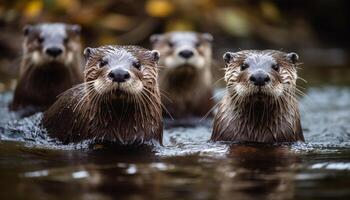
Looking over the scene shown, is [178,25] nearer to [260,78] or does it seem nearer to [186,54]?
[186,54]

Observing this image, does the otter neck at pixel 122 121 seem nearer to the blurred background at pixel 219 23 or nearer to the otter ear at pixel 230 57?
the otter ear at pixel 230 57

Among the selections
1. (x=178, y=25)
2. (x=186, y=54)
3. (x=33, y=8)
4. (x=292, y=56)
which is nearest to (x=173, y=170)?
(x=292, y=56)

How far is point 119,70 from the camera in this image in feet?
16.2

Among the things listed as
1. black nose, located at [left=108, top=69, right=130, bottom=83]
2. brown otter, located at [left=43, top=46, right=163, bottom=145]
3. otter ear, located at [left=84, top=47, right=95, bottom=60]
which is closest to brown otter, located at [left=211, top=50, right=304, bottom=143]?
brown otter, located at [left=43, top=46, right=163, bottom=145]

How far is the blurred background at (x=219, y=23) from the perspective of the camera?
1072 cm

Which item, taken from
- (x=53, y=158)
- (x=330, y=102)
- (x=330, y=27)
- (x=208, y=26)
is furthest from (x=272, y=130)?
(x=330, y=27)

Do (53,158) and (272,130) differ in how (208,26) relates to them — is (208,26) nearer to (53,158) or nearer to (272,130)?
(272,130)

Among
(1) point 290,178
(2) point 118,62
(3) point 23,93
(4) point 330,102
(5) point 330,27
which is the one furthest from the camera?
(5) point 330,27

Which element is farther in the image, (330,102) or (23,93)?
(330,102)

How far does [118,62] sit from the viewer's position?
5211 millimetres

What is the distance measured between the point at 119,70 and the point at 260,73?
0.89 meters

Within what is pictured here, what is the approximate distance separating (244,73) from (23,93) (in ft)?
8.24

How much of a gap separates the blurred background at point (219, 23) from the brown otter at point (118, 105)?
14.1 ft

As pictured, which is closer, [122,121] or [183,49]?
[122,121]
